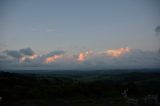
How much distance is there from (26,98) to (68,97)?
4.71 meters

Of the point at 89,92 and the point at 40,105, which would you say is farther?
the point at 89,92

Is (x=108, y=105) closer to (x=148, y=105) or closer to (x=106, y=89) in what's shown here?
(x=148, y=105)

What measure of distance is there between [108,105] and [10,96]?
10595 millimetres

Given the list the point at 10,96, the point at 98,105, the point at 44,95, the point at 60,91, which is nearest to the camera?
the point at 98,105

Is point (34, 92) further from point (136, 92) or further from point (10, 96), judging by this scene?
point (136, 92)

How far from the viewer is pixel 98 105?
19.9m

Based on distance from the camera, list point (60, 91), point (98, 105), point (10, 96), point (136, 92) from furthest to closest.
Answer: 1. point (136, 92)
2. point (60, 91)
3. point (10, 96)
4. point (98, 105)

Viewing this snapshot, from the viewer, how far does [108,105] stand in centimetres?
1989

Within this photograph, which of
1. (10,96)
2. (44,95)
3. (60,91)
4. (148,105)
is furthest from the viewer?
(60,91)

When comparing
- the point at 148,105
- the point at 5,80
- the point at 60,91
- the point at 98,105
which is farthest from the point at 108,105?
the point at 5,80

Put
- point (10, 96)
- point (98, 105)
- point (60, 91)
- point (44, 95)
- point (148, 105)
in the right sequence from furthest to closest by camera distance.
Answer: point (60, 91), point (44, 95), point (10, 96), point (98, 105), point (148, 105)

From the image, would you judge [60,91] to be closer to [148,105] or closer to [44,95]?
[44,95]

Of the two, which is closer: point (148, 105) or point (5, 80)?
point (148, 105)

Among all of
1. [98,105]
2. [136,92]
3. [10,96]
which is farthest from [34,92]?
[136,92]
